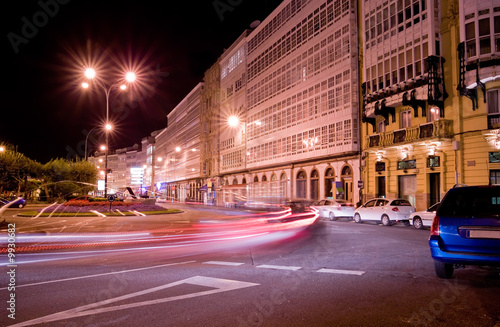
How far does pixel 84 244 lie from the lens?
43.6 ft

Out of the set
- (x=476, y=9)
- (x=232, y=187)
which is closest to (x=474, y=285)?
(x=476, y=9)

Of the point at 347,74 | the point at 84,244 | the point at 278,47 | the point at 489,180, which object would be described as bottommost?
the point at 84,244

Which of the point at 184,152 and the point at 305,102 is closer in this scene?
the point at 305,102

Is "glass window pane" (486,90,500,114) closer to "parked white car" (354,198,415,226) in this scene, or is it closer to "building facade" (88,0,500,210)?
"building facade" (88,0,500,210)

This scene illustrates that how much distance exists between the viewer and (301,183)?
1800 inches

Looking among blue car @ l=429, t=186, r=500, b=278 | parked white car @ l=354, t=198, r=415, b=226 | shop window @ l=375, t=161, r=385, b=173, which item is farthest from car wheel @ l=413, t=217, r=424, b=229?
blue car @ l=429, t=186, r=500, b=278

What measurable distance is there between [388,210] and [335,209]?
5.25m

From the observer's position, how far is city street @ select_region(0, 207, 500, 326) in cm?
473

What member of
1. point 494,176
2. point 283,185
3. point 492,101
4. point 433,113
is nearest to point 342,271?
point 494,176

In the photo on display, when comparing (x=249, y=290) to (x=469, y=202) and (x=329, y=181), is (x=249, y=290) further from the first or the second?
(x=329, y=181)

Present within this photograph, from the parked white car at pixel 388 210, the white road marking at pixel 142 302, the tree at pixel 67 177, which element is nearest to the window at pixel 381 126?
the parked white car at pixel 388 210

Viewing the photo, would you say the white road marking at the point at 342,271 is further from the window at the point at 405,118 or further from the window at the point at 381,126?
the window at the point at 381,126

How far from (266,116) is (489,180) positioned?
102 feet

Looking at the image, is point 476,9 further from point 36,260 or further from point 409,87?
point 36,260
